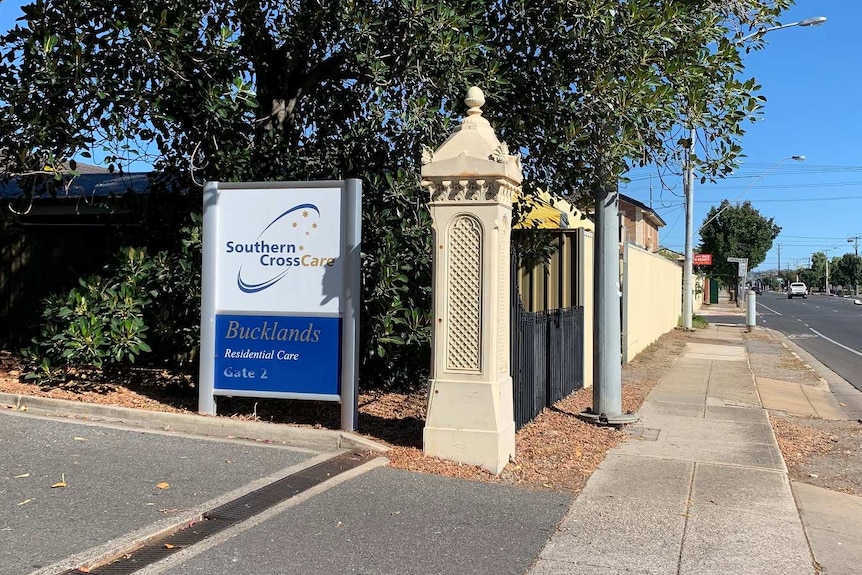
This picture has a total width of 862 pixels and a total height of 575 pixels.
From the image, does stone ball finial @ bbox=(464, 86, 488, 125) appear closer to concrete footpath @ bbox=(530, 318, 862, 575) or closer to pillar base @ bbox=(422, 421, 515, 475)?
pillar base @ bbox=(422, 421, 515, 475)

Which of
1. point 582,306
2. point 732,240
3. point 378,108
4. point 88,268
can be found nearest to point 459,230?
point 378,108

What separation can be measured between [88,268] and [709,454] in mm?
8654

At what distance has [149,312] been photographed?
8844mm

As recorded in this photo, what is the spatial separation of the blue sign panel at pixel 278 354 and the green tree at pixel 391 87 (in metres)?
0.84

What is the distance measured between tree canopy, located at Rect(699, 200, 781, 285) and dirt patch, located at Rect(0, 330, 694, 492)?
191 ft

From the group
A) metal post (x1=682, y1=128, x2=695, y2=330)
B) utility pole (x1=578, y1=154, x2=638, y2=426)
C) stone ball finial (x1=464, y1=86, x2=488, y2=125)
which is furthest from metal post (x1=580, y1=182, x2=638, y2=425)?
metal post (x1=682, y1=128, x2=695, y2=330)

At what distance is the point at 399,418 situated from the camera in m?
8.21

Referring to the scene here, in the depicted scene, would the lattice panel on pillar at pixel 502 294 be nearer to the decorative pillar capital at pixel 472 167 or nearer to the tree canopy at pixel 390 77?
the decorative pillar capital at pixel 472 167

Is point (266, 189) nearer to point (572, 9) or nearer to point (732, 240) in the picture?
point (572, 9)

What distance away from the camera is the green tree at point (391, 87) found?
761 cm

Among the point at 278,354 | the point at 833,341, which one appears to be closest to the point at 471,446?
the point at 278,354

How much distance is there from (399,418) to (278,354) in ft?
5.13

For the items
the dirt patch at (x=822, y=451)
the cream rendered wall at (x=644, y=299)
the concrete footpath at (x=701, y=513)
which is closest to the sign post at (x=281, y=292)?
the concrete footpath at (x=701, y=513)

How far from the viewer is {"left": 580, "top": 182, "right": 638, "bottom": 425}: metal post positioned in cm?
873
